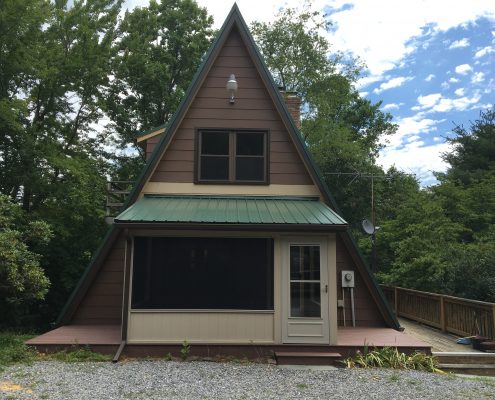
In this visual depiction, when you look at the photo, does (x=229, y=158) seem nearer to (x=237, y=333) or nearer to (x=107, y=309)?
(x=237, y=333)

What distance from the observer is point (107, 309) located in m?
9.55

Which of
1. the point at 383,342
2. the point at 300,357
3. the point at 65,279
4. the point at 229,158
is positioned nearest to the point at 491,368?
the point at 383,342

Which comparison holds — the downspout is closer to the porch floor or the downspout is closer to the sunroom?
the sunroom

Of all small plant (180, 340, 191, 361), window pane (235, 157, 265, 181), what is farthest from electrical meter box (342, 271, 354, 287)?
small plant (180, 340, 191, 361)

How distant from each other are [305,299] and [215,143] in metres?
4.05

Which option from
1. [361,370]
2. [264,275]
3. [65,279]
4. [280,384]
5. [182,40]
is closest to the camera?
[280,384]

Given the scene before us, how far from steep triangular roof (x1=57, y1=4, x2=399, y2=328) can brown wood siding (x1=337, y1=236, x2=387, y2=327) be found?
233mm

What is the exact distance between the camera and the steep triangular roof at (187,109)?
30.1ft

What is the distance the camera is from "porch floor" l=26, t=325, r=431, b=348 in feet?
25.0

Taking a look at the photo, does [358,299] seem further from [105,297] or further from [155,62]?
[155,62]

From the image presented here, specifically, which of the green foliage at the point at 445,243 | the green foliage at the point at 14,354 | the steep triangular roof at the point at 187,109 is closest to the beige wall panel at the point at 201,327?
the green foliage at the point at 14,354

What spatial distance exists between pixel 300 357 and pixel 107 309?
475cm

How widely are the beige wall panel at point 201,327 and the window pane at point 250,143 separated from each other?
3696 millimetres

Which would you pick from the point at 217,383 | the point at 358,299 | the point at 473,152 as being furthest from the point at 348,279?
the point at 473,152
